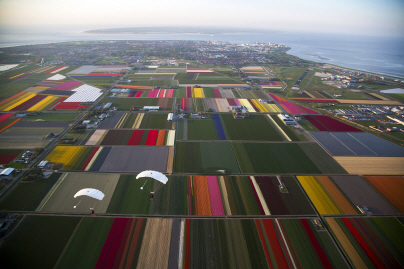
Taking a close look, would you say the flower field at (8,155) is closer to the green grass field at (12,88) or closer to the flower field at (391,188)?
the green grass field at (12,88)

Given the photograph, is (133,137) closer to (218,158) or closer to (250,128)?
(218,158)

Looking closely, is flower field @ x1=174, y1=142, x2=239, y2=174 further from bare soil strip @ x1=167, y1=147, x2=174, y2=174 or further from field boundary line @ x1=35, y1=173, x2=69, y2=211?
field boundary line @ x1=35, y1=173, x2=69, y2=211

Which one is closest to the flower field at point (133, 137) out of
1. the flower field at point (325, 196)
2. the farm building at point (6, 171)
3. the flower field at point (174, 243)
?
the farm building at point (6, 171)

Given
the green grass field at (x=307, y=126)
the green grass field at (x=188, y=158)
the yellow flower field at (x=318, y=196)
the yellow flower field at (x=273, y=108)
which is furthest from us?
the yellow flower field at (x=273, y=108)

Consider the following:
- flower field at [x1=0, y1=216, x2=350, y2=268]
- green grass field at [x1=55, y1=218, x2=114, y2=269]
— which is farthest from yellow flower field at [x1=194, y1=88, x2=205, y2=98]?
green grass field at [x1=55, y1=218, x2=114, y2=269]

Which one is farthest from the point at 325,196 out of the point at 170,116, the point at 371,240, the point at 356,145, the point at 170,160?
the point at 170,116
